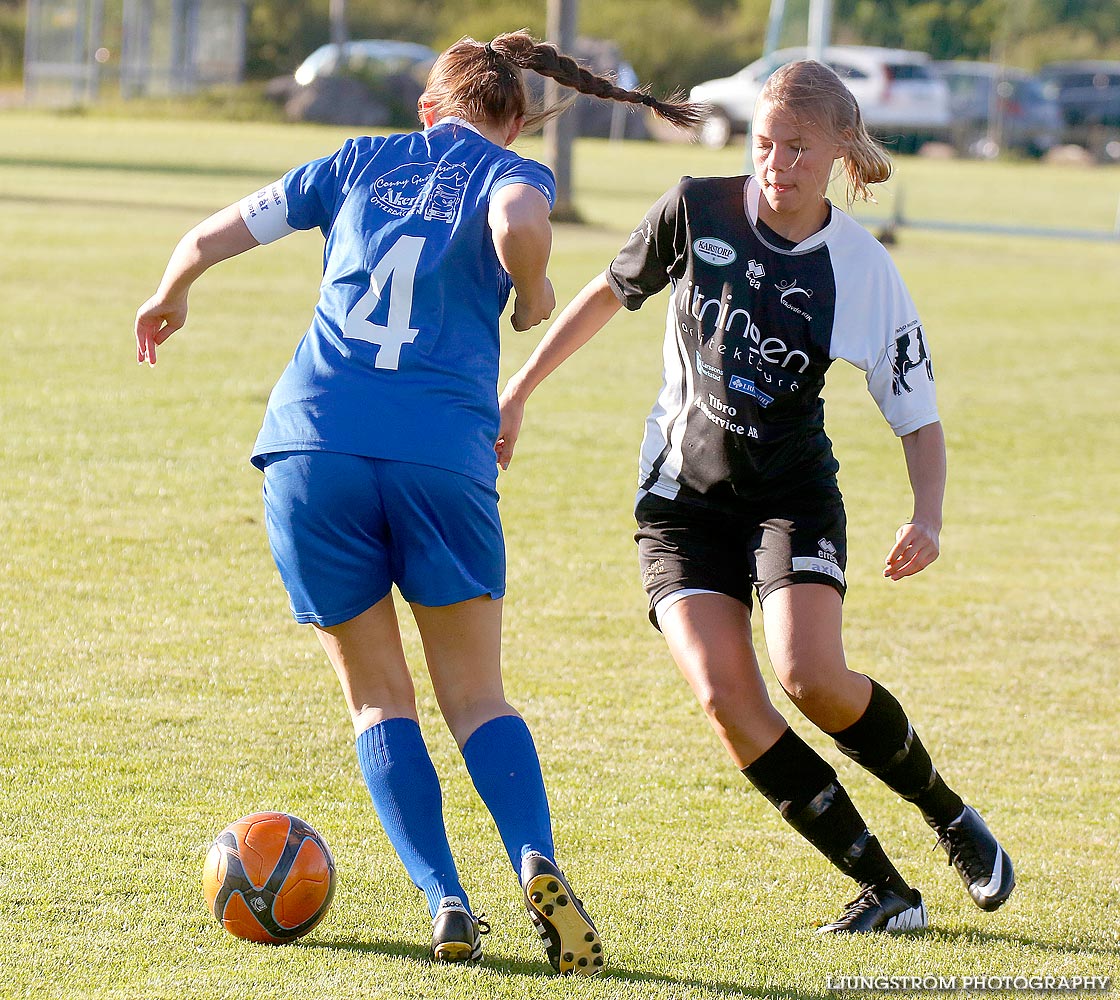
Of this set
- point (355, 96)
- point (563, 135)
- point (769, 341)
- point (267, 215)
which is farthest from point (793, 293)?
point (355, 96)

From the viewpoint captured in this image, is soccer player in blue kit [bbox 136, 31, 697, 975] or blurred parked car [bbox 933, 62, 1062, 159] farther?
blurred parked car [bbox 933, 62, 1062, 159]

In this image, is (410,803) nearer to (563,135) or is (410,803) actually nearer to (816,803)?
(816,803)

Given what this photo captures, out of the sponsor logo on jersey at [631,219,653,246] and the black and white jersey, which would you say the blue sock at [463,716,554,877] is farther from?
the sponsor logo on jersey at [631,219,653,246]

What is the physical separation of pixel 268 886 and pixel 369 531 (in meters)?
0.79

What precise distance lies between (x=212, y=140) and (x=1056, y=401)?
24369 mm

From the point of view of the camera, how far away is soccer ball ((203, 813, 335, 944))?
346 cm

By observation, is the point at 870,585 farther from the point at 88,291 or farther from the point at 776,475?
the point at 88,291

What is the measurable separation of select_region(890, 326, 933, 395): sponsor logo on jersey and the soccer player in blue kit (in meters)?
0.85

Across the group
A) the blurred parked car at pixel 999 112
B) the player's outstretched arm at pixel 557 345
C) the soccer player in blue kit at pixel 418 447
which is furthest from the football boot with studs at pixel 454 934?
the blurred parked car at pixel 999 112

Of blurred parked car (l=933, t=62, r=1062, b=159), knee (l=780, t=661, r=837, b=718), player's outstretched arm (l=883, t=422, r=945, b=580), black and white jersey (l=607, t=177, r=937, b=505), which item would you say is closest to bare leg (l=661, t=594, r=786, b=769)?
knee (l=780, t=661, r=837, b=718)

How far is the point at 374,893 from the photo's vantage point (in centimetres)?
381

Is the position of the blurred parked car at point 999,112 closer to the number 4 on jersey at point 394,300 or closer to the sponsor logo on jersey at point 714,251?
the sponsor logo on jersey at point 714,251

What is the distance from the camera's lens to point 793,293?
376cm

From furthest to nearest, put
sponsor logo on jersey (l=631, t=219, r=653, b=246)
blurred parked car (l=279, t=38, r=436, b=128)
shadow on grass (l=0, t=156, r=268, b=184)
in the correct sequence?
blurred parked car (l=279, t=38, r=436, b=128), shadow on grass (l=0, t=156, r=268, b=184), sponsor logo on jersey (l=631, t=219, r=653, b=246)
